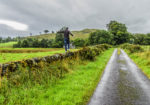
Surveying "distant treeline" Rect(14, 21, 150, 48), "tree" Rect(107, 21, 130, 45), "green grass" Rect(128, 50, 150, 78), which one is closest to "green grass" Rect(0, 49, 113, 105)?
"green grass" Rect(128, 50, 150, 78)

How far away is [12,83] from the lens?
5.25m

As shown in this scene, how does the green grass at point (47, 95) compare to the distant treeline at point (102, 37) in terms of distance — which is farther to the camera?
the distant treeline at point (102, 37)

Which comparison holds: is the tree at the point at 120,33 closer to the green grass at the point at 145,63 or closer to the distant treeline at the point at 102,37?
the distant treeline at the point at 102,37

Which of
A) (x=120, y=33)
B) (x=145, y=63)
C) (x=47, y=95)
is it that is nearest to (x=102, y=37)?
(x=120, y=33)

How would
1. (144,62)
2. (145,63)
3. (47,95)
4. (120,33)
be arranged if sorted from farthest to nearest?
(120,33) < (144,62) < (145,63) < (47,95)

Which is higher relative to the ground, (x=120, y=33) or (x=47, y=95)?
(x=120, y=33)

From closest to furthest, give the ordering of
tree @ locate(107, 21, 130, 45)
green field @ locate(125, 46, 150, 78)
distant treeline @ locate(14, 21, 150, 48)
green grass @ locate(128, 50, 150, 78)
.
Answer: green grass @ locate(128, 50, 150, 78) → green field @ locate(125, 46, 150, 78) → distant treeline @ locate(14, 21, 150, 48) → tree @ locate(107, 21, 130, 45)

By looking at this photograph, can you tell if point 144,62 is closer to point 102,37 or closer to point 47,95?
point 47,95

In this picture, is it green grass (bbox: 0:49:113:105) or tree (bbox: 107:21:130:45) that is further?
tree (bbox: 107:21:130:45)

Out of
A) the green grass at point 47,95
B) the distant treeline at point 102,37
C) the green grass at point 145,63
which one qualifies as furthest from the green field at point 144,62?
the distant treeline at point 102,37

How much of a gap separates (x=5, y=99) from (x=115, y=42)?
84.1 meters

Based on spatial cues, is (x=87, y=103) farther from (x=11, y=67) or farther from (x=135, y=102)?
(x=11, y=67)

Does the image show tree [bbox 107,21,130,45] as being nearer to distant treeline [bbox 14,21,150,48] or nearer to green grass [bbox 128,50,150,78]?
distant treeline [bbox 14,21,150,48]

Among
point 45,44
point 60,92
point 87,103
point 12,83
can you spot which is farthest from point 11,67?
point 45,44
